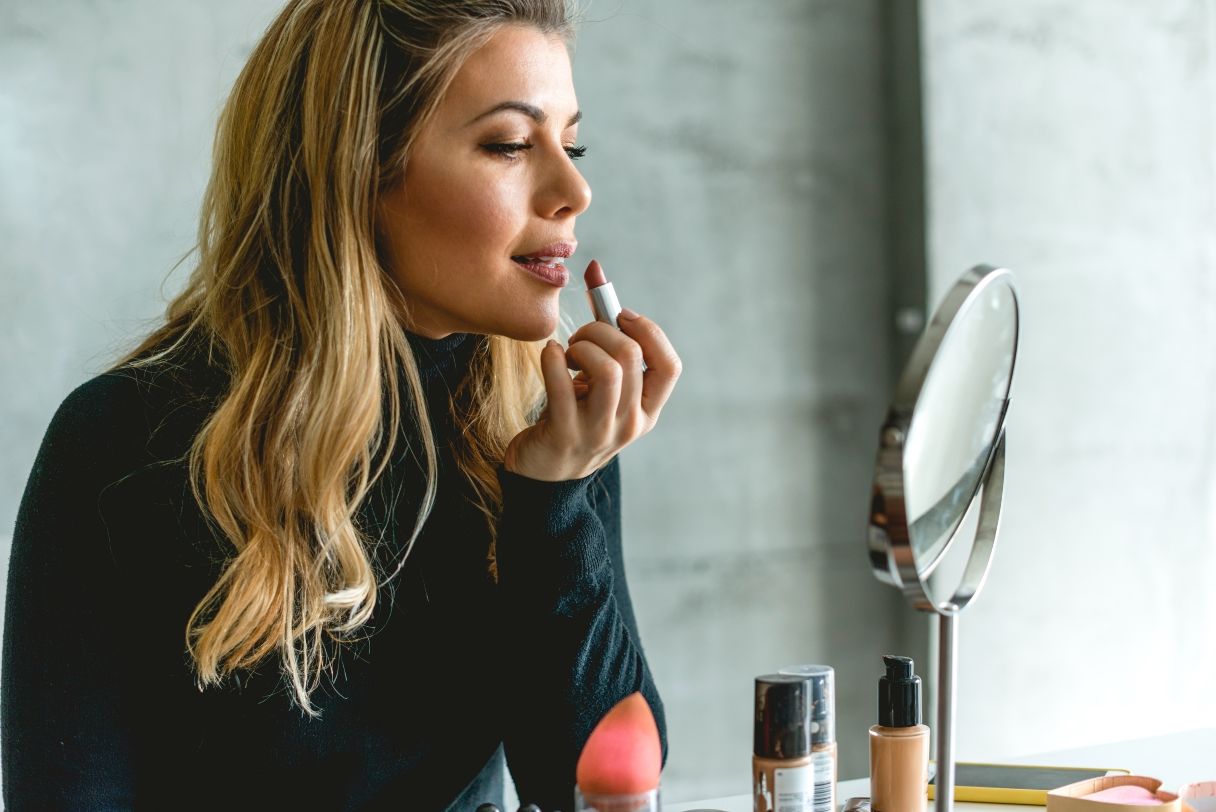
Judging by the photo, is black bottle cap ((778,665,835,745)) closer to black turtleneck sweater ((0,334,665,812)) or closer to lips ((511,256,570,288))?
black turtleneck sweater ((0,334,665,812))

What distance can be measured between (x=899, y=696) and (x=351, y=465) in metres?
0.45

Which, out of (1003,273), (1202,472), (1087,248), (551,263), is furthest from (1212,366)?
(1003,273)

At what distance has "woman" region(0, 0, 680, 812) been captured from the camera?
89cm

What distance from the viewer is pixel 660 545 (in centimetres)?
180

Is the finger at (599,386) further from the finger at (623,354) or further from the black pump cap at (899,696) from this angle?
the black pump cap at (899,696)

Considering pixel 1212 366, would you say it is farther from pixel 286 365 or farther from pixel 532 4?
pixel 286 365

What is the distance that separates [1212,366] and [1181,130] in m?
0.41

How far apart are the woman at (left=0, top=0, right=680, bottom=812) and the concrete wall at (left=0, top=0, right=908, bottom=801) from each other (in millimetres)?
613

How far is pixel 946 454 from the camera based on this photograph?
62 centimetres

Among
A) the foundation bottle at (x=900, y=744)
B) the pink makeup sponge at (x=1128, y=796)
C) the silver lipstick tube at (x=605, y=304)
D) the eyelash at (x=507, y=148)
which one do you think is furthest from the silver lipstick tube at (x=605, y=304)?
the pink makeup sponge at (x=1128, y=796)

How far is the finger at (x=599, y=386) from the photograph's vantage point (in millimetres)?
899

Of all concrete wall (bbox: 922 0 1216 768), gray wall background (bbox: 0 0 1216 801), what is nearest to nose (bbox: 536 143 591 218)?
gray wall background (bbox: 0 0 1216 801)

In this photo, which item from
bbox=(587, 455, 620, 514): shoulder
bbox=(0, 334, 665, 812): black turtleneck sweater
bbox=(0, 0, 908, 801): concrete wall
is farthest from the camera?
bbox=(0, 0, 908, 801): concrete wall

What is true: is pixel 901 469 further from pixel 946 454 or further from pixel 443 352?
pixel 443 352
